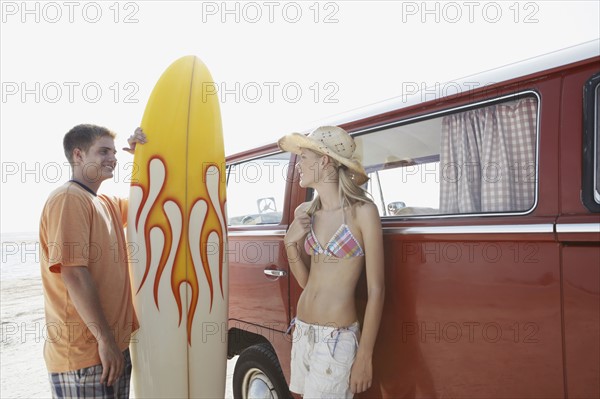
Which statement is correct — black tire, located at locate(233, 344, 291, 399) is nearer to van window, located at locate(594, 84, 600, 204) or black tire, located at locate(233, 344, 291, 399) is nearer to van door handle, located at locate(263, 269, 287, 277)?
van door handle, located at locate(263, 269, 287, 277)

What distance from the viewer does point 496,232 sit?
189cm

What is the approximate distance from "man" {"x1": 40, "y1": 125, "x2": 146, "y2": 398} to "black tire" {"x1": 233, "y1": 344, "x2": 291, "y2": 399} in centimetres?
99

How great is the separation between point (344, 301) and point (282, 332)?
89cm

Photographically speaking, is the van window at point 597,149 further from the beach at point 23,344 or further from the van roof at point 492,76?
the beach at point 23,344

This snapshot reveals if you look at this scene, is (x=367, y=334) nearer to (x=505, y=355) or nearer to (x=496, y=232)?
(x=505, y=355)

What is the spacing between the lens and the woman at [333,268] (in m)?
2.12

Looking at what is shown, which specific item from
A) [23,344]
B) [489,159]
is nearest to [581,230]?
[489,159]

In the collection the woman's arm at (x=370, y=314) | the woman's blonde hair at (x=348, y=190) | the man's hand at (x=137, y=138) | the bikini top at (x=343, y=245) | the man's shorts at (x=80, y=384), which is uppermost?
the man's hand at (x=137, y=138)

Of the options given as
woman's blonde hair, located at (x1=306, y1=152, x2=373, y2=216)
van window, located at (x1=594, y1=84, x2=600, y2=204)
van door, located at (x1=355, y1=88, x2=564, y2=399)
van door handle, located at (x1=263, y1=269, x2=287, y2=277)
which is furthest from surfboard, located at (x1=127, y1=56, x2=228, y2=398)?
van window, located at (x1=594, y1=84, x2=600, y2=204)

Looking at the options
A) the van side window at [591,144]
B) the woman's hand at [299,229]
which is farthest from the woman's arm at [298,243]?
the van side window at [591,144]

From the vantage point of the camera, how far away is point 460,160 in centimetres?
214

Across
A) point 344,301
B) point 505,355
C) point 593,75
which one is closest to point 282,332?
point 344,301

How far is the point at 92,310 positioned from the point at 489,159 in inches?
74.9

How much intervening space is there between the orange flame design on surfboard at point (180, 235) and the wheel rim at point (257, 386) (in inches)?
22.1
